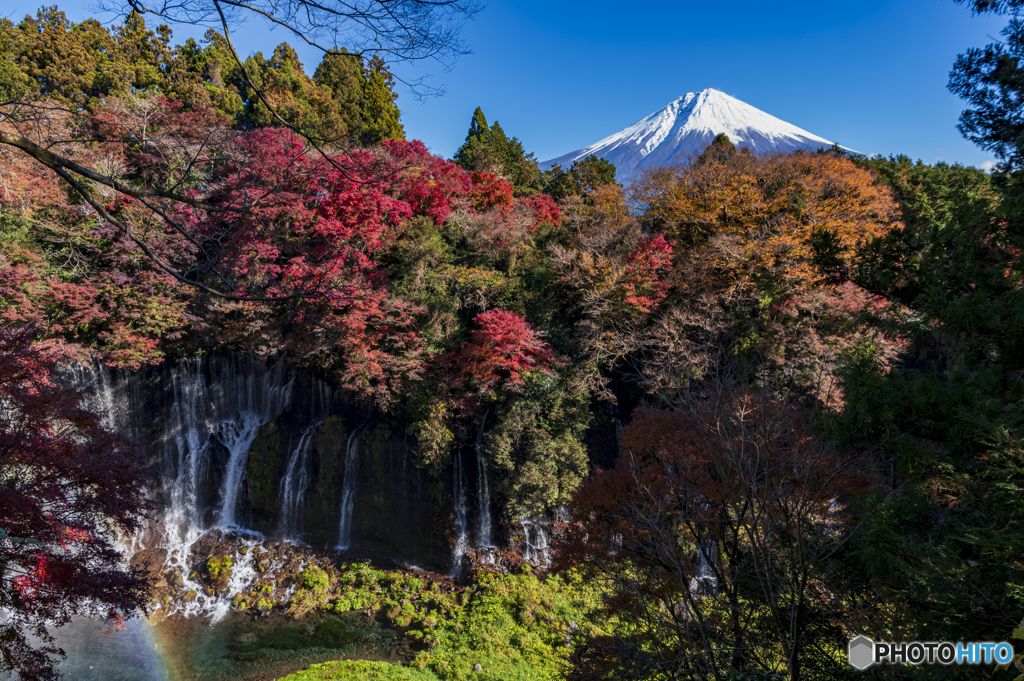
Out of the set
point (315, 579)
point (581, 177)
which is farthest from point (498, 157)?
point (315, 579)

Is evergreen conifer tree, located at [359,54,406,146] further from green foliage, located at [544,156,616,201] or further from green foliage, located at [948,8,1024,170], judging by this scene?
green foliage, located at [948,8,1024,170]

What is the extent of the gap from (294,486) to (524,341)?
7.89m

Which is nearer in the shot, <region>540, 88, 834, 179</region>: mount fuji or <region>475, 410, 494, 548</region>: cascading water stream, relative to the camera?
<region>475, 410, 494, 548</region>: cascading water stream

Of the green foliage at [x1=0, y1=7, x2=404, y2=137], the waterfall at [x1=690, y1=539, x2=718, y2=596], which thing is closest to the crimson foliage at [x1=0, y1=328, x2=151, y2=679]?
the waterfall at [x1=690, y1=539, x2=718, y2=596]

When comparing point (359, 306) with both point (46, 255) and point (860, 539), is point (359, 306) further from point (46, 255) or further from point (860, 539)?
point (860, 539)

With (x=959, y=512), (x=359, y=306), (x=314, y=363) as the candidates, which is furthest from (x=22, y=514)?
(x=959, y=512)

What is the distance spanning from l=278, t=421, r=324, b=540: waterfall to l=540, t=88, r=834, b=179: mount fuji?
28348 mm

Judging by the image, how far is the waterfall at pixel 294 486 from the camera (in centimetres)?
1221

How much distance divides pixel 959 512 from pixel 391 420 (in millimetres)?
11045

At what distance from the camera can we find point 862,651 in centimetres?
337

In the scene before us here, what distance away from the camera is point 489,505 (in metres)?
11.3

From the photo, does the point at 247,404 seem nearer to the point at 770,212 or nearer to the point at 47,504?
the point at 47,504

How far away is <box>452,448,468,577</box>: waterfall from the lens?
1109cm

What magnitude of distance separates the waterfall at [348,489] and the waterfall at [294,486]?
1.19 meters
